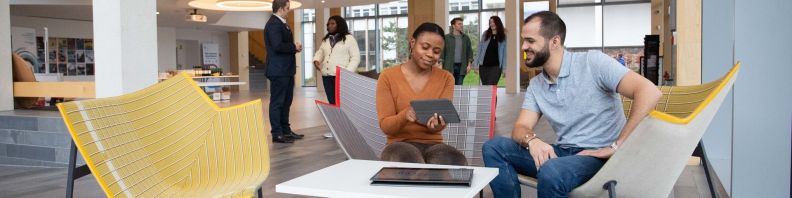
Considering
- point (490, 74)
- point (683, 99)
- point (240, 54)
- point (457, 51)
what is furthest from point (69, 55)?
point (683, 99)

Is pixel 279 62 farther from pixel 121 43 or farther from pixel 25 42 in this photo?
pixel 25 42

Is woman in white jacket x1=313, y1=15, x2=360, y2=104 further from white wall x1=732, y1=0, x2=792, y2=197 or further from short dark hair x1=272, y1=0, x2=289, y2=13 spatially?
white wall x1=732, y1=0, x2=792, y2=197

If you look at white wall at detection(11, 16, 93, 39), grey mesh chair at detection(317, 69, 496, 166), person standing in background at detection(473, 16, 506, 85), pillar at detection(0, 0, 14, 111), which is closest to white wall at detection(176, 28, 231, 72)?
white wall at detection(11, 16, 93, 39)

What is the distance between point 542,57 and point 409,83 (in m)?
0.71

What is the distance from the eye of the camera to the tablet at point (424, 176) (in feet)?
6.18

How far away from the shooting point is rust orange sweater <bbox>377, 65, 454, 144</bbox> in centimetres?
286

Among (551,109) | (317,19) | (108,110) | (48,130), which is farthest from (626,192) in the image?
(317,19)

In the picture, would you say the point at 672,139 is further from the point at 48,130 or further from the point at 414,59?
the point at 48,130

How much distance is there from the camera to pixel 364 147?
121 inches

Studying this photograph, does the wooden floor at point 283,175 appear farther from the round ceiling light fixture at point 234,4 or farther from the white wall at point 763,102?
the round ceiling light fixture at point 234,4

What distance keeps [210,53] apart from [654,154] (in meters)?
22.4

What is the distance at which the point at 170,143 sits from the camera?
258 centimetres

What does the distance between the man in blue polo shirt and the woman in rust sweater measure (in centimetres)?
33

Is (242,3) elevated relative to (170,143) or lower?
elevated
